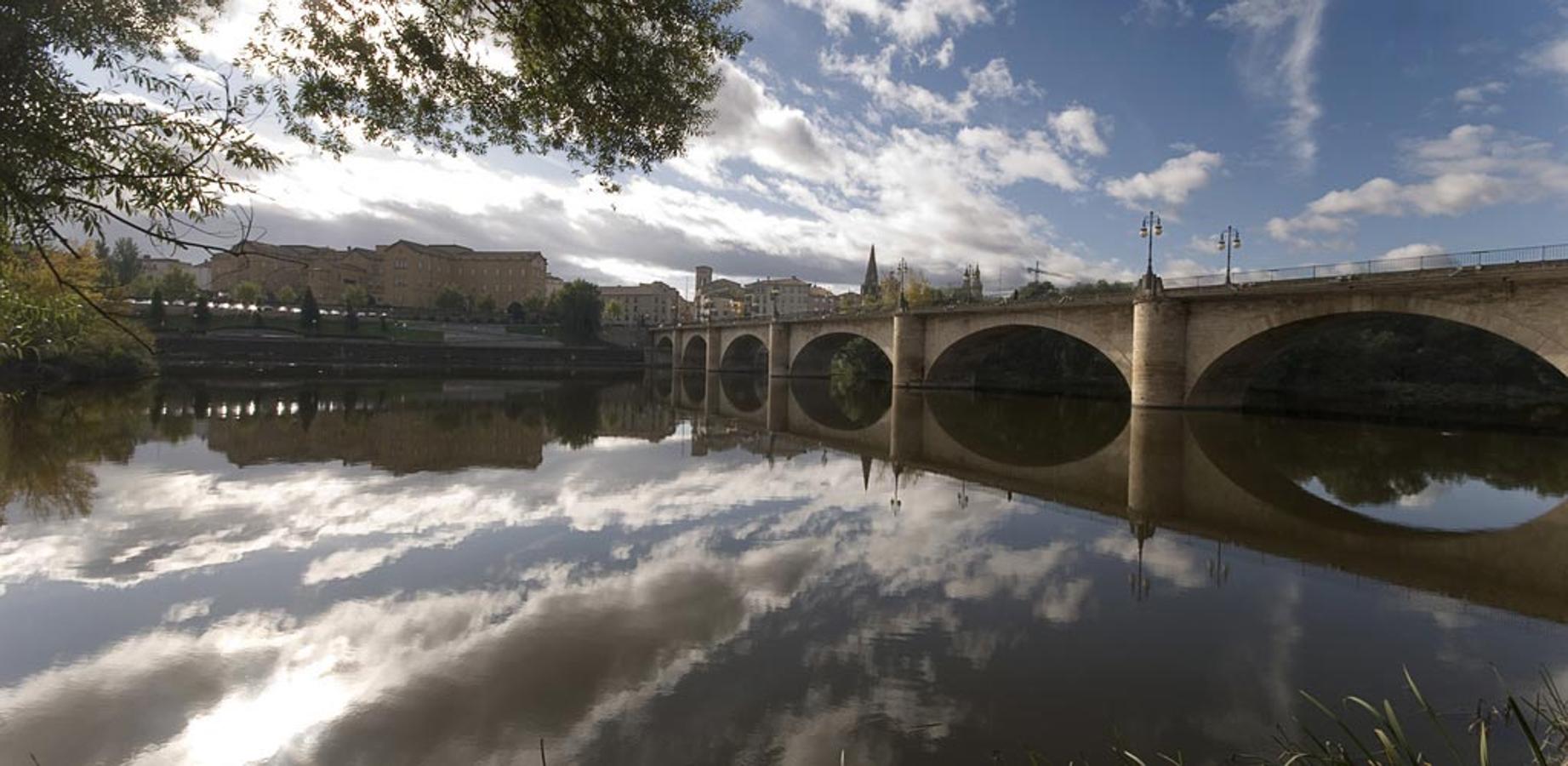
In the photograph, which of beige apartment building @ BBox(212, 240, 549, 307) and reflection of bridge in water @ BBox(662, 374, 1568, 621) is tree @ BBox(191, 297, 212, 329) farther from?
reflection of bridge in water @ BBox(662, 374, 1568, 621)

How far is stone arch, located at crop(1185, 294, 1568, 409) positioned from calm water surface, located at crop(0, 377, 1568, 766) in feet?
20.9

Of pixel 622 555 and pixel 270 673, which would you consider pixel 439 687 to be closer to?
pixel 270 673

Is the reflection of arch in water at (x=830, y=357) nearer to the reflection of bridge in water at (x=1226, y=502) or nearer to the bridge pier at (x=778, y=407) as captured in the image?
the bridge pier at (x=778, y=407)

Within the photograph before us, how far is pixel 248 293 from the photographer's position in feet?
280

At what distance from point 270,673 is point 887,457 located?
12904 mm

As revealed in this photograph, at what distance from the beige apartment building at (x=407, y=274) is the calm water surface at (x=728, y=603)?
346 ft

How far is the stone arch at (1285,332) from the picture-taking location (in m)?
18.6

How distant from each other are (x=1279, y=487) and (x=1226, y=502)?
7.70 feet

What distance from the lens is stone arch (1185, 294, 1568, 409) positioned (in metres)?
18.6

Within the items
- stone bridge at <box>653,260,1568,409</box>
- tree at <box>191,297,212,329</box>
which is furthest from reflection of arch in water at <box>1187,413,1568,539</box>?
tree at <box>191,297,212,329</box>

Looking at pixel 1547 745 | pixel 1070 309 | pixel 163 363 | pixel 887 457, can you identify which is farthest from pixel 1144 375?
pixel 163 363

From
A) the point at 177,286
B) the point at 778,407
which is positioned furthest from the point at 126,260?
the point at 778,407

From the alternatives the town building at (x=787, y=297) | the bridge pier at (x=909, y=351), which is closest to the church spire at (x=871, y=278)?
the town building at (x=787, y=297)

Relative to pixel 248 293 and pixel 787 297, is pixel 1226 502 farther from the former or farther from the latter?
pixel 787 297
